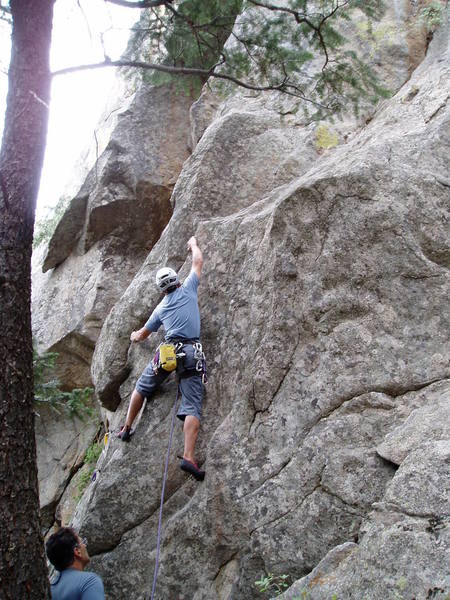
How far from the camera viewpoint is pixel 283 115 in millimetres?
8891

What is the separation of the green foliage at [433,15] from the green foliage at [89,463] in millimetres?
8586

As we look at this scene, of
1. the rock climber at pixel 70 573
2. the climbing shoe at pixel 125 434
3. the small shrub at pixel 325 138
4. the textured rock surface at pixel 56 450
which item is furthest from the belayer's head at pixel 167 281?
the textured rock surface at pixel 56 450

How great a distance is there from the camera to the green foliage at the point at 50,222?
13.0 meters

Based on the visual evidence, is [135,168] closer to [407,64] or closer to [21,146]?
[407,64]

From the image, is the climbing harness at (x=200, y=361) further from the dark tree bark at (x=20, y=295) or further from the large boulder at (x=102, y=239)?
the large boulder at (x=102, y=239)

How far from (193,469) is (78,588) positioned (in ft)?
5.53

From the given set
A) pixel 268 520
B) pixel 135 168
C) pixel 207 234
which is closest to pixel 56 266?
pixel 135 168

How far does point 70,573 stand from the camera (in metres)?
4.65

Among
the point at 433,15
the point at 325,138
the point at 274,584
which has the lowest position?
the point at 274,584

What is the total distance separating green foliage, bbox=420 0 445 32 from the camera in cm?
859

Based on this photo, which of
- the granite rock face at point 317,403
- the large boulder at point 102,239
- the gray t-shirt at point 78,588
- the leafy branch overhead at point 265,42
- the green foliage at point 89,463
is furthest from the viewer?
the large boulder at point 102,239

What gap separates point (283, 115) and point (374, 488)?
5931mm

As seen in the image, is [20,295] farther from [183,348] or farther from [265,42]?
[265,42]

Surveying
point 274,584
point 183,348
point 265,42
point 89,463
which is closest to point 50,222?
point 89,463
